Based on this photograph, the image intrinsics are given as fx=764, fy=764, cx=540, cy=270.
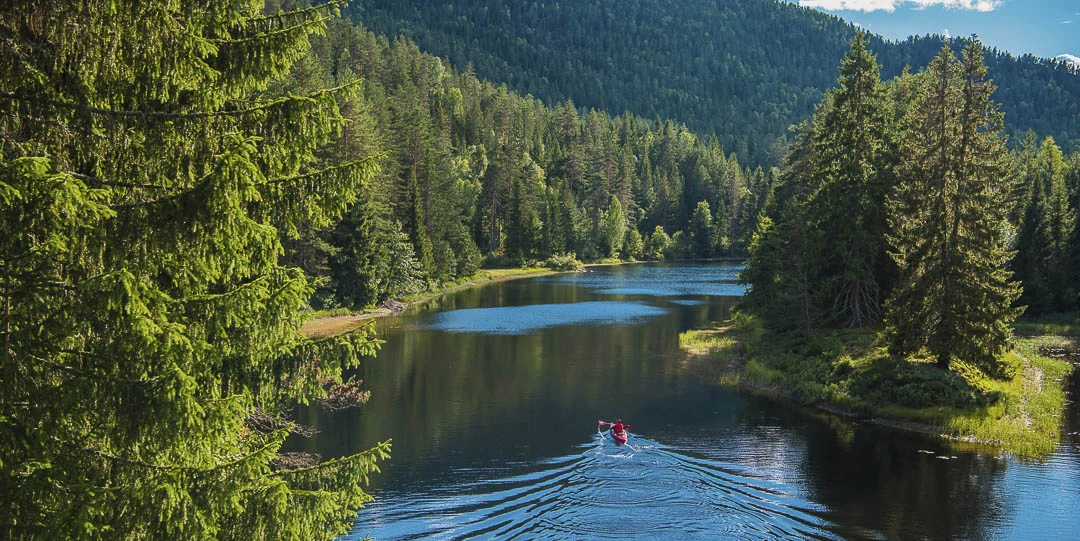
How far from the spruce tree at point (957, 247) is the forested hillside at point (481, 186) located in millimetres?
39556

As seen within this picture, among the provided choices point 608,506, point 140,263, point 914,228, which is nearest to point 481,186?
point 914,228

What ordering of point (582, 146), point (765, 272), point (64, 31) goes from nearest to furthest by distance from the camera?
1. point (64, 31)
2. point (765, 272)
3. point (582, 146)

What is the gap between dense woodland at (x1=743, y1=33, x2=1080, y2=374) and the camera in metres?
34.0

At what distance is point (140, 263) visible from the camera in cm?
908

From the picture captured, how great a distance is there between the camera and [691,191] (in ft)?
533

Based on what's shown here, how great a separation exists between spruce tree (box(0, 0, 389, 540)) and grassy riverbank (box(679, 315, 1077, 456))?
2859 cm

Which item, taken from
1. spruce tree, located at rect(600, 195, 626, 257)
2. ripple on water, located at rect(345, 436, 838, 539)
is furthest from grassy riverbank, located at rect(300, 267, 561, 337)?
spruce tree, located at rect(600, 195, 626, 257)

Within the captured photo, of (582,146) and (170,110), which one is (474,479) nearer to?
(170,110)

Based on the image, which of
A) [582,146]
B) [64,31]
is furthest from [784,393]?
[582,146]

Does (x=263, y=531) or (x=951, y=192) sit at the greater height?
(x=951, y=192)

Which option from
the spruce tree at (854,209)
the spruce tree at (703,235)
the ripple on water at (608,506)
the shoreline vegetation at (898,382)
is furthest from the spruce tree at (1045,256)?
the spruce tree at (703,235)

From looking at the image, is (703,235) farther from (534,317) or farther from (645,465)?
(645,465)

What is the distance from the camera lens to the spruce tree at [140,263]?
8141 mm

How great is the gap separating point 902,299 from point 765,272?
17.3 metres
